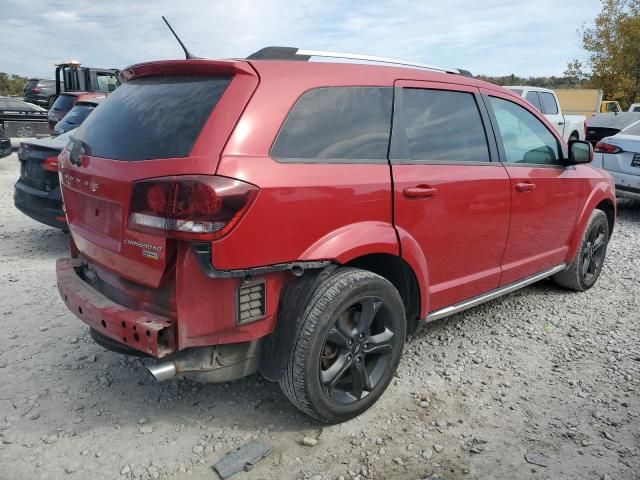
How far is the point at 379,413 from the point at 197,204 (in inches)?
60.7

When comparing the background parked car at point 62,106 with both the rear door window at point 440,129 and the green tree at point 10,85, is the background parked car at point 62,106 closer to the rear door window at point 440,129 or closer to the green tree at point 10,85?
the rear door window at point 440,129

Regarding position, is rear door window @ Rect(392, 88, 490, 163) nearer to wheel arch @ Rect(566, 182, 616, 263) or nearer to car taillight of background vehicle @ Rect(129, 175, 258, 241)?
car taillight of background vehicle @ Rect(129, 175, 258, 241)

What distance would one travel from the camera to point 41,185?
5.33m

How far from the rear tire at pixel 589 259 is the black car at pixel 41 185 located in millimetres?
4836

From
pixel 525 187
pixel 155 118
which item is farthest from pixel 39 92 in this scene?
pixel 525 187

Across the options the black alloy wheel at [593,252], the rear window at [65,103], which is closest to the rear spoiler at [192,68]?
the black alloy wheel at [593,252]

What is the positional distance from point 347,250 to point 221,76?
0.99 m

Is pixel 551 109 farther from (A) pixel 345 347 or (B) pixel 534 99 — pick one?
(A) pixel 345 347

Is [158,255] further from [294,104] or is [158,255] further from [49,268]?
[49,268]

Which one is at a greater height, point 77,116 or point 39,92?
point 39,92

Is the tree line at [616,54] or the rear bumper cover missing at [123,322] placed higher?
the tree line at [616,54]

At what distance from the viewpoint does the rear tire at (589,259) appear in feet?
14.8

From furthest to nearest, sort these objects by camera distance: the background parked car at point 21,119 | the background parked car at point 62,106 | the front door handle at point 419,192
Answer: the background parked car at point 21,119 → the background parked car at point 62,106 → the front door handle at point 419,192

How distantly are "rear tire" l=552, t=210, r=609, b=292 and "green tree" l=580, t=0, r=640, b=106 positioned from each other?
27417 millimetres
